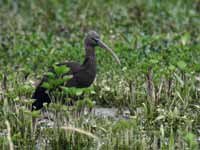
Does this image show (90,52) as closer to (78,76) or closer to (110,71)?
(78,76)

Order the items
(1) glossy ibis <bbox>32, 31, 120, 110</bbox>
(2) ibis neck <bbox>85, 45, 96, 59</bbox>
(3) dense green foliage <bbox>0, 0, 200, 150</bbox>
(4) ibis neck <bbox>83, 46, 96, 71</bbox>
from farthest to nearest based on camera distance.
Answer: (2) ibis neck <bbox>85, 45, 96, 59</bbox>
(4) ibis neck <bbox>83, 46, 96, 71</bbox>
(1) glossy ibis <bbox>32, 31, 120, 110</bbox>
(3) dense green foliage <bbox>0, 0, 200, 150</bbox>

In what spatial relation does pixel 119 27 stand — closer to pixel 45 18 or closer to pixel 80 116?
pixel 45 18

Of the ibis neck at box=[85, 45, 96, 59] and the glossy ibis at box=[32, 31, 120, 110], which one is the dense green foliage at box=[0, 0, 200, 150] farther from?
the ibis neck at box=[85, 45, 96, 59]

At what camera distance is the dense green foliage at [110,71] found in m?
7.30

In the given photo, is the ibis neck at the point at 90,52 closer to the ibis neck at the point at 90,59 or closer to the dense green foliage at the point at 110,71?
the ibis neck at the point at 90,59

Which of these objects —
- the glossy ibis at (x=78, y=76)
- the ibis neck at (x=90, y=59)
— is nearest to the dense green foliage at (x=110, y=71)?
the glossy ibis at (x=78, y=76)

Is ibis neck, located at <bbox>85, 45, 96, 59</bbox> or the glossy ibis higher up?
ibis neck, located at <bbox>85, 45, 96, 59</bbox>

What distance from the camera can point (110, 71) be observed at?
980 centimetres

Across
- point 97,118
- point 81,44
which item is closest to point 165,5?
point 81,44

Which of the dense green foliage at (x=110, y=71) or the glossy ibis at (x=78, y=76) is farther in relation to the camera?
the glossy ibis at (x=78, y=76)

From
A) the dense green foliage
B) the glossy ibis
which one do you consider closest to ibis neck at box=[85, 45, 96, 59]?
the glossy ibis

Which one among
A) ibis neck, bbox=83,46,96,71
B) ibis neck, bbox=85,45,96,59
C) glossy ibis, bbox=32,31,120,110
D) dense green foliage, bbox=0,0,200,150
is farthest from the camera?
ibis neck, bbox=85,45,96,59

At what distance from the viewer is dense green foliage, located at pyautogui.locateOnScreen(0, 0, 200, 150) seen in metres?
7.30

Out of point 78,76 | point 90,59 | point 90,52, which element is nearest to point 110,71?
point 90,52
